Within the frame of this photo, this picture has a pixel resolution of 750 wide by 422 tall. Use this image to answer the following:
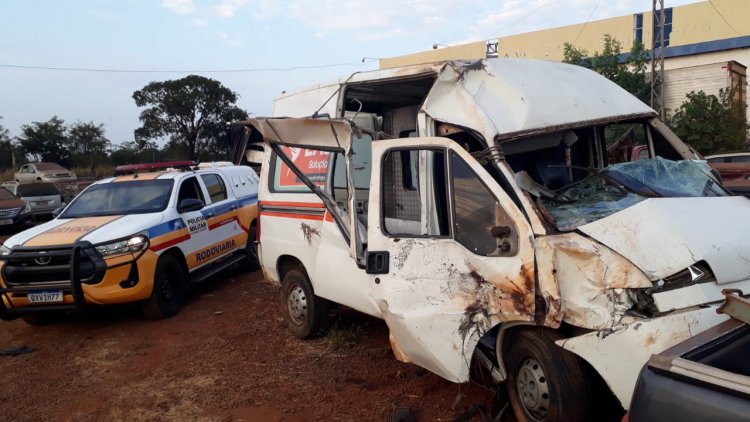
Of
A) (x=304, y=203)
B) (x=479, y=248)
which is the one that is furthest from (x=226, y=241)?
(x=479, y=248)

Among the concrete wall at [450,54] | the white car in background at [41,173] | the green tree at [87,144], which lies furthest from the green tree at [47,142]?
the concrete wall at [450,54]

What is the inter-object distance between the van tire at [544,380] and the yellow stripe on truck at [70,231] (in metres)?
5.22

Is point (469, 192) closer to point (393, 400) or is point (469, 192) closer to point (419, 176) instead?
point (419, 176)

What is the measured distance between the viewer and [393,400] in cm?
425

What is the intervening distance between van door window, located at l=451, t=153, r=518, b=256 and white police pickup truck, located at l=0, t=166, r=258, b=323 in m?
4.41

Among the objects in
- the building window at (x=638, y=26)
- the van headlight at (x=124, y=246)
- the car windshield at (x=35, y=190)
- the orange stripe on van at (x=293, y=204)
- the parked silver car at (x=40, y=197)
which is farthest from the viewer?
the building window at (x=638, y=26)

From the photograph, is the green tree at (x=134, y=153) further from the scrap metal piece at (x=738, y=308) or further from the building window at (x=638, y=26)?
the scrap metal piece at (x=738, y=308)

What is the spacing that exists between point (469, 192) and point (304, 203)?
2301mm

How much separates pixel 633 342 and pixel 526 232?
0.80 meters

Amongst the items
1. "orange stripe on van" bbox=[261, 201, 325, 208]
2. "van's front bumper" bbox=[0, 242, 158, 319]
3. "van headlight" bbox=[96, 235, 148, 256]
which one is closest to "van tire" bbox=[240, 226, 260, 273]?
"van headlight" bbox=[96, 235, 148, 256]

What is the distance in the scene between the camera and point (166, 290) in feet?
23.1

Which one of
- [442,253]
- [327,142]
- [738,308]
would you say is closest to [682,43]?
[327,142]

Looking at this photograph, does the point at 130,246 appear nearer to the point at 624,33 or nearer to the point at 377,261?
the point at 377,261

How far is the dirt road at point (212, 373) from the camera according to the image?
430 centimetres
